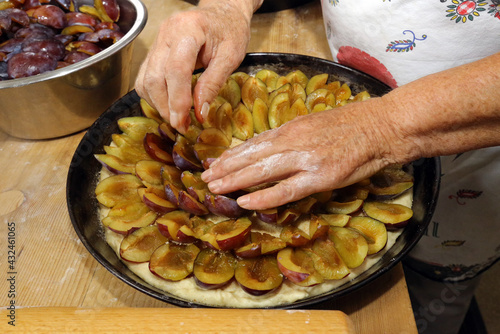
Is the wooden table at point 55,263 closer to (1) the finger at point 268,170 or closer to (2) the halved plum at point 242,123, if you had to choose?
(1) the finger at point 268,170

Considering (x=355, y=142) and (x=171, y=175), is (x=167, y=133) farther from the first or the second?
(x=355, y=142)

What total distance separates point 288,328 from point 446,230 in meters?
1.30

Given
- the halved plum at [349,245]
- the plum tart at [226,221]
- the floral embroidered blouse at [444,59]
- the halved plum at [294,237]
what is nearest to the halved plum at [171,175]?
the plum tart at [226,221]

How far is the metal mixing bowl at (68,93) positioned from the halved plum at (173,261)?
0.67 m

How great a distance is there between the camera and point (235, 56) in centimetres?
123

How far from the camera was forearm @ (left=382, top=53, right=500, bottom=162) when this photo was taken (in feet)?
2.64

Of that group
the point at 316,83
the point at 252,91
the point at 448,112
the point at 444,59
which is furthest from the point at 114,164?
the point at 444,59

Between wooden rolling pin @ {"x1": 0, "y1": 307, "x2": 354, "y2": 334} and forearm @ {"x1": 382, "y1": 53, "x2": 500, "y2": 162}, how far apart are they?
0.51 metres

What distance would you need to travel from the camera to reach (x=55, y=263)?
114 cm

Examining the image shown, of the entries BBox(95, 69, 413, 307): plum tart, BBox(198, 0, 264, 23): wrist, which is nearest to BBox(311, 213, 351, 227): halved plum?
BBox(95, 69, 413, 307): plum tart

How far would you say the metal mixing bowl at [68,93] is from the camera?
1264mm

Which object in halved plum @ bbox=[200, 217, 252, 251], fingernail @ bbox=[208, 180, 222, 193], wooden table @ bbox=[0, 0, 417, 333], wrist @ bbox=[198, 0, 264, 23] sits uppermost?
wrist @ bbox=[198, 0, 264, 23]

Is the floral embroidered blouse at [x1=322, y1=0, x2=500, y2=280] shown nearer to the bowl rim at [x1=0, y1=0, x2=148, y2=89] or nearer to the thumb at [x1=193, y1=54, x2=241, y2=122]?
the thumb at [x1=193, y1=54, x2=241, y2=122]

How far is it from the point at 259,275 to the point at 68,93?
90cm
